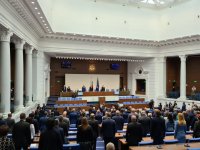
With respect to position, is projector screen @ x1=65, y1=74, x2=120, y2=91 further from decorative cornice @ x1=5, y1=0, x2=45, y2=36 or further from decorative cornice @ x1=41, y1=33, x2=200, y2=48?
decorative cornice @ x1=5, y1=0, x2=45, y2=36

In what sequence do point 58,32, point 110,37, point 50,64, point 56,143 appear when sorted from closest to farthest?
1. point 56,143
2. point 58,32
3. point 110,37
4. point 50,64

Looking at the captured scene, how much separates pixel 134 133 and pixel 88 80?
23485 millimetres

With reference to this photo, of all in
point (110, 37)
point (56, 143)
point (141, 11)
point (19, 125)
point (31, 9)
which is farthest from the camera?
point (141, 11)

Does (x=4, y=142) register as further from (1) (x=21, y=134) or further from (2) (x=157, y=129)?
(2) (x=157, y=129)

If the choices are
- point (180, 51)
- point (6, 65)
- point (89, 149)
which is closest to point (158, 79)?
point (180, 51)

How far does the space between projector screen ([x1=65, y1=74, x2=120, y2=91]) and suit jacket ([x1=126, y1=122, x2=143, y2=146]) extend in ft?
74.1

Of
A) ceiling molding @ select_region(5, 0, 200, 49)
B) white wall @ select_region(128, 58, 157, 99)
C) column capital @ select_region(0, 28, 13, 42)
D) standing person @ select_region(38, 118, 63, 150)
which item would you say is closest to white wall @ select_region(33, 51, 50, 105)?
ceiling molding @ select_region(5, 0, 200, 49)

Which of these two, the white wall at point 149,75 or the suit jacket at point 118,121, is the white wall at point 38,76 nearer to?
the suit jacket at point 118,121

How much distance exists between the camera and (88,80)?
30344mm

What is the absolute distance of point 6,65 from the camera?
11.6 metres

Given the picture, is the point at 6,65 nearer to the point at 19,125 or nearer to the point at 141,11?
the point at 19,125

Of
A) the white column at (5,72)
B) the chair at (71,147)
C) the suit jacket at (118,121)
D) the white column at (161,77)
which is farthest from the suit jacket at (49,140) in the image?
the white column at (161,77)

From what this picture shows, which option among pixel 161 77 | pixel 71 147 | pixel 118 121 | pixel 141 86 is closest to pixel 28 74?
pixel 118 121

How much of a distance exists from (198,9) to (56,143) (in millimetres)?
21307
